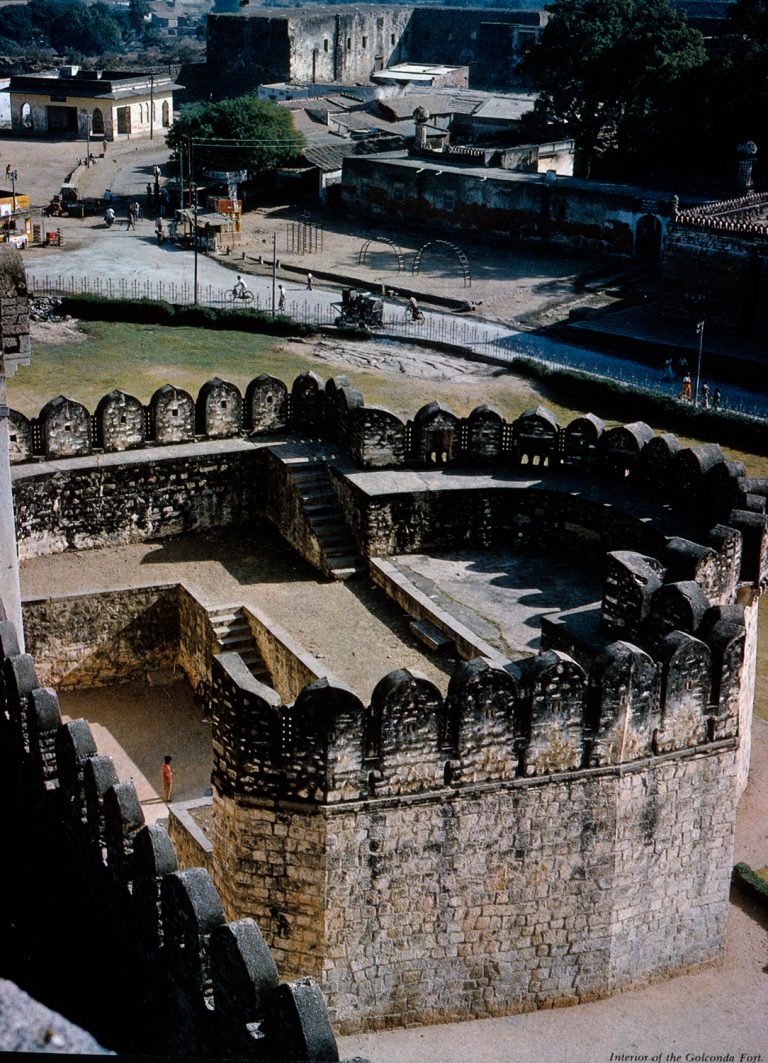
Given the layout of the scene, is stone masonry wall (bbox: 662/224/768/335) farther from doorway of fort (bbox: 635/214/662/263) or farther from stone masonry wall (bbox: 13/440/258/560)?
stone masonry wall (bbox: 13/440/258/560)

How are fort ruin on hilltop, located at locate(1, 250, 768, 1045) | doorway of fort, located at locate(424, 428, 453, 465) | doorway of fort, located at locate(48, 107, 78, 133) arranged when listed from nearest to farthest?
fort ruin on hilltop, located at locate(1, 250, 768, 1045) < doorway of fort, located at locate(424, 428, 453, 465) < doorway of fort, located at locate(48, 107, 78, 133)

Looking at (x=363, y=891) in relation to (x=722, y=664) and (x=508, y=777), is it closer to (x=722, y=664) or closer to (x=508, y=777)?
(x=508, y=777)

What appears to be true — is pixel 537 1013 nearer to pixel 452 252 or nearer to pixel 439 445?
pixel 439 445

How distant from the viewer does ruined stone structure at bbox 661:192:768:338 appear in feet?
136

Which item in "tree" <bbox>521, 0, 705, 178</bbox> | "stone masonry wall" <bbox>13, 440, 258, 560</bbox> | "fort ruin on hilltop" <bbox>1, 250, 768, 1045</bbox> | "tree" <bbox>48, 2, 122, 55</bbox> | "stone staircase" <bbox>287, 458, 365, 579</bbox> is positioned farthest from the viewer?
"tree" <bbox>48, 2, 122, 55</bbox>

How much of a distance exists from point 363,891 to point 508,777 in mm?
1821

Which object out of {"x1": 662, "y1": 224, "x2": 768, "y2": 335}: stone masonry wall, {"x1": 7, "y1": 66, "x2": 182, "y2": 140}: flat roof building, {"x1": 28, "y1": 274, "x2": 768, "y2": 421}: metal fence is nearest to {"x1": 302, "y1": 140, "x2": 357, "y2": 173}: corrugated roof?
{"x1": 28, "y1": 274, "x2": 768, "y2": 421}: metal fence

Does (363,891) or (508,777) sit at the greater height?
(508,777)

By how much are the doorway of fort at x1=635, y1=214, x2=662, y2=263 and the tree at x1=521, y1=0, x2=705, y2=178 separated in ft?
26.9

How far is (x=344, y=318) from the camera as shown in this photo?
4322 centimetres

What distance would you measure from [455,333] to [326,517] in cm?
2144

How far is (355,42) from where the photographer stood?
9588cm

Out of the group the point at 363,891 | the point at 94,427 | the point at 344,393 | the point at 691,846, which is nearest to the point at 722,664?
the point at 691,846

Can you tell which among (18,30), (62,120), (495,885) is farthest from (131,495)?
(18,30)
